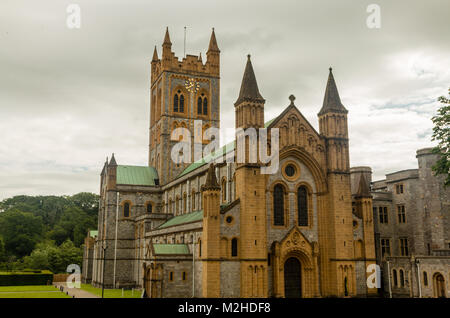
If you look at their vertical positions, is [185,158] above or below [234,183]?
above

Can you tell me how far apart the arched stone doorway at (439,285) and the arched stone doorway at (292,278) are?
1349cm

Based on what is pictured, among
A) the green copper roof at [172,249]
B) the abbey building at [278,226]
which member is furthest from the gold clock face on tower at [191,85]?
the green copper roof at [172,249]

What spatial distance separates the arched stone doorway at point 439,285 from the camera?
4381 cm

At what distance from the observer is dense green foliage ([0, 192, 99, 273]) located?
82312mm

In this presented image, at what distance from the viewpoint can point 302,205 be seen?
45688 millimetres

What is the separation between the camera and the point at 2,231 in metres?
95.9

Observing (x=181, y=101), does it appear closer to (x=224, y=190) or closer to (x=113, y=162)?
(x=113, y=162)

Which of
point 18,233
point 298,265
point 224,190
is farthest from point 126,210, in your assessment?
point 18,233

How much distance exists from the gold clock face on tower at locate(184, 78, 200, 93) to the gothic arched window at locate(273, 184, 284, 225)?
35.5 m

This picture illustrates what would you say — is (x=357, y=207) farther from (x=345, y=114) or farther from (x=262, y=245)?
(x=262, y=245)

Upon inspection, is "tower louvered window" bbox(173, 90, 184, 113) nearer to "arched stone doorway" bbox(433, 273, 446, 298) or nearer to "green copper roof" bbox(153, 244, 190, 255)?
"green copper roof" bbox(153, 244, 190, 255)

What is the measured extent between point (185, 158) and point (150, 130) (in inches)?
455

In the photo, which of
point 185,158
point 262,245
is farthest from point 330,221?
point 185,158

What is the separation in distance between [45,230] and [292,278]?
8624 centimetres
